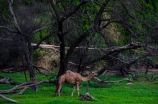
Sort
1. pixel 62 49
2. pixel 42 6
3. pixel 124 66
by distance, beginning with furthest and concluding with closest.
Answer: pixel 42 6 < pixel 124 66 < pixel 62 49

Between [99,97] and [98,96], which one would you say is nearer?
[99,97]

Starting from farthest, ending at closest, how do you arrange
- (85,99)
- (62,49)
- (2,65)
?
(2,65) → (62,49) → (85,99)

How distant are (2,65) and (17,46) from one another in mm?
5479

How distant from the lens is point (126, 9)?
14445 millimetres

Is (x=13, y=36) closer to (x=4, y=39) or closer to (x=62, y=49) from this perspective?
(x=4, y=39)

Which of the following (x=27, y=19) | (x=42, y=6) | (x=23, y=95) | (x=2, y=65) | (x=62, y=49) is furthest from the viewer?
(x=2, y=65)

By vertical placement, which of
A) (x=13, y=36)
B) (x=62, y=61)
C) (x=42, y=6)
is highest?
(x=42, y=6)

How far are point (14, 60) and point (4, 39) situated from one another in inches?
169

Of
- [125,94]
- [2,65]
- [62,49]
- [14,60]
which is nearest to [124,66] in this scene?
[125,94]

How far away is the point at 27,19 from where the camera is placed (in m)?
20.2

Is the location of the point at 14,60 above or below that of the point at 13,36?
below

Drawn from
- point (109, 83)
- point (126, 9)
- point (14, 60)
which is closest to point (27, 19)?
point (14, 60)

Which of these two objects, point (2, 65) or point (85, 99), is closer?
point (85, 99)

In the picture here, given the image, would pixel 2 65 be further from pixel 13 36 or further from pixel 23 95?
pixel 23 95
